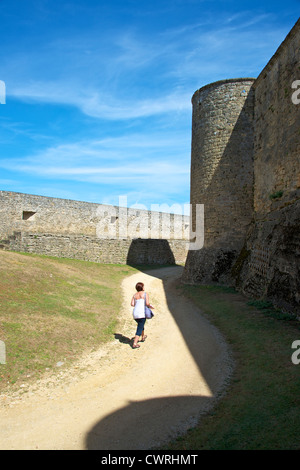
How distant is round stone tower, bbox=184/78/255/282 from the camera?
45.8 feet

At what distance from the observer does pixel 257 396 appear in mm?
4523

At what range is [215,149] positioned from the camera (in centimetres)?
1453

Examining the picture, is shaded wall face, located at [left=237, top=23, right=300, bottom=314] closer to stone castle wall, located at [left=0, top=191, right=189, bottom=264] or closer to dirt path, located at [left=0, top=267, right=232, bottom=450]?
dirt path, located at [left=0, top=267, right=232, bottom=450]

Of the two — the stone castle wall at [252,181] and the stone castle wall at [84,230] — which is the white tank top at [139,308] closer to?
the stone castle wall at [252,181]

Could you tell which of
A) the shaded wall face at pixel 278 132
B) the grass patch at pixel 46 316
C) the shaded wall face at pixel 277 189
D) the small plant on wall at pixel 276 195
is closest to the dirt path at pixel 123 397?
A: the grass patch at pixel 46 316

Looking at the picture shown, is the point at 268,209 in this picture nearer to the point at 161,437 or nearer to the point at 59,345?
the point at 59,345

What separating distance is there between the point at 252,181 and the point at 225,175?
4.01 feet

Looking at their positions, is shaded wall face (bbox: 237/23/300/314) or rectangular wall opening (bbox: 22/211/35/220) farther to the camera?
rectangular wall opening (bbox: 22/211/35/220)

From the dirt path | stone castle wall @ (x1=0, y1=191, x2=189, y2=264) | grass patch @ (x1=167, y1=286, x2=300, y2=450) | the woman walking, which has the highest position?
stone castle wall @ (x1=0, y1=191, x2=189, y2=264)

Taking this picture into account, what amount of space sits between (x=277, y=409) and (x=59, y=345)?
4541 millimetres

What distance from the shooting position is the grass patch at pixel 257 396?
3504 millimetres

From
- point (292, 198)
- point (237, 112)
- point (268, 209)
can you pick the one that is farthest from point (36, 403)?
point (237, 112)

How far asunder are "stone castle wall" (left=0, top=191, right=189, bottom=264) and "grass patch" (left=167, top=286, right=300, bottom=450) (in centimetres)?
1247

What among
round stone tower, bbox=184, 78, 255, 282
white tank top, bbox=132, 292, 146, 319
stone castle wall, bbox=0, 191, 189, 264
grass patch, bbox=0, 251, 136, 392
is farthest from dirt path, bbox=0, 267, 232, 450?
stone castle wall, bbox=0, 191, 189, 264
